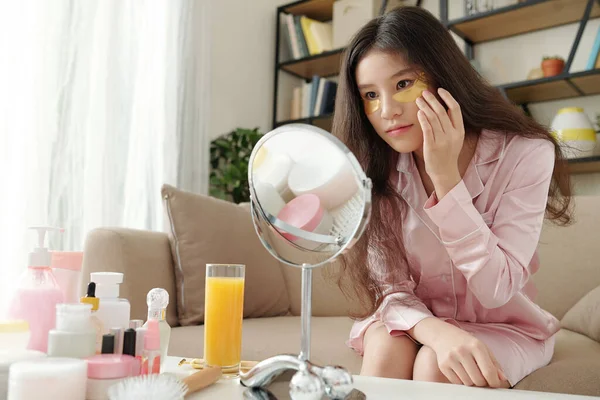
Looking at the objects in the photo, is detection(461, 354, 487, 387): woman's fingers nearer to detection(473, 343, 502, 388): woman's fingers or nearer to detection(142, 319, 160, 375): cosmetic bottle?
detection(473, 343, 502, 388): woman's fingers

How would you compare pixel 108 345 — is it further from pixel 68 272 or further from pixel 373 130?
pixel 373 130

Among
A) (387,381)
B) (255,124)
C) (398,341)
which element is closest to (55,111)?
(255,124)

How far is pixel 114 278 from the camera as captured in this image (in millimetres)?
798

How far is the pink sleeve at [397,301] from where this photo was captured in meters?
1.05

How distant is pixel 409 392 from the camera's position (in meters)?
0.70

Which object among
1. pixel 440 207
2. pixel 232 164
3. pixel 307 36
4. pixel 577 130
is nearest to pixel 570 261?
pixel 577 130

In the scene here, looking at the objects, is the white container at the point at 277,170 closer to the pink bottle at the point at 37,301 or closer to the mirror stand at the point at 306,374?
the mirror stand at the point at 306,374

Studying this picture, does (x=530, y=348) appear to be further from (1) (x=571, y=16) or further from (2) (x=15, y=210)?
(1) (x=571, y=16)

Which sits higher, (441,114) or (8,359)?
(441,114)

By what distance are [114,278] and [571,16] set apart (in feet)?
8.92

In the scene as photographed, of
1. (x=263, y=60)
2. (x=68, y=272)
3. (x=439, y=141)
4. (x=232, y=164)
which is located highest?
(x=263, y=60)

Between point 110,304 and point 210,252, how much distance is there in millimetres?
978

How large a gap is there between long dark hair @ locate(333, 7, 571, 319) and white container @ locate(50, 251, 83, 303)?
54cm

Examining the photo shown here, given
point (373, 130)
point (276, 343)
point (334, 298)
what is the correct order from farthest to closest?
point (334, 298), point (276, 343), point (373, 130)
